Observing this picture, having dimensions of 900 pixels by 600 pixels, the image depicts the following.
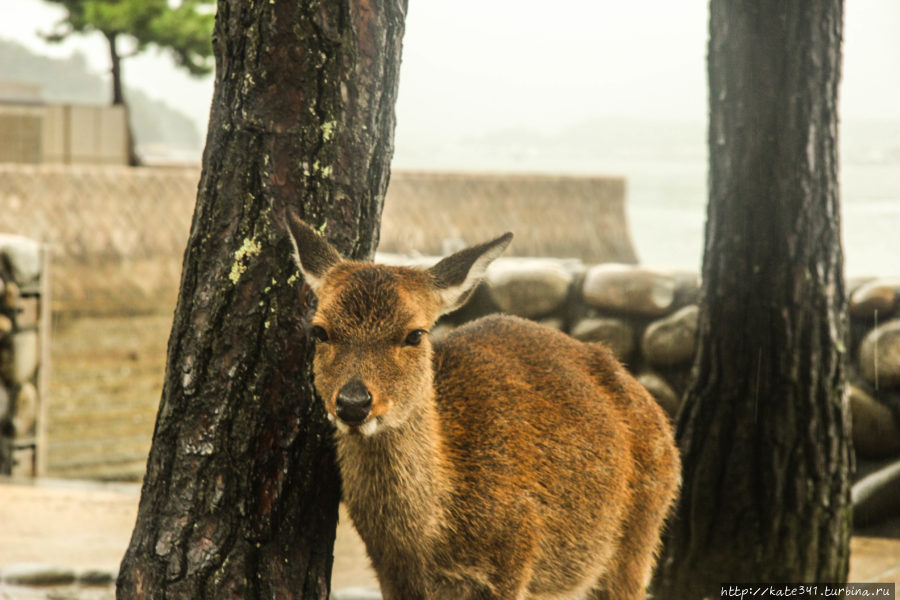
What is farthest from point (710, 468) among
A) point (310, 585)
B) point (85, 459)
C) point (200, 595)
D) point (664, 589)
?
point (85, 459)

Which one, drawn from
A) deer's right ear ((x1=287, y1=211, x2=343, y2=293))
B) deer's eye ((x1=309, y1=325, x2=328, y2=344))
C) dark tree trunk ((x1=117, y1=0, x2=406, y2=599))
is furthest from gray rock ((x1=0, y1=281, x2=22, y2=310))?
deer's eye ((x1=309, y1=325, x2=328, y2=344))

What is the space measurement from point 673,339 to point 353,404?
4087mm

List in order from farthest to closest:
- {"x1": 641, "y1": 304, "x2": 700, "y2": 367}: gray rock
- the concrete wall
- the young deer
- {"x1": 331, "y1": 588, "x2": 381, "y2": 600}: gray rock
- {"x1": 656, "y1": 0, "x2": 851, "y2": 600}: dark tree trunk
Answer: the concrete wall < {"x1": 641, "y1": 304, "x2": 700, "y2": 367}: gray rock < {"x1": 331, "y1": 588, "x2": 381, "y2": 600}: gray rock < {"x1": 656, "y1": 0, "x2": 851, "y2": 600}: dark tree trunk < the young deer

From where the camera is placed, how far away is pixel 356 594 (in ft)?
16.2

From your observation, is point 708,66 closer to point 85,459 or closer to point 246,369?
point 246,369

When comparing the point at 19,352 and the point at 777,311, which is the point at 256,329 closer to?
the point at 777,311

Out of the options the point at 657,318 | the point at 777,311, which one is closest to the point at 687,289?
the point at 657,318

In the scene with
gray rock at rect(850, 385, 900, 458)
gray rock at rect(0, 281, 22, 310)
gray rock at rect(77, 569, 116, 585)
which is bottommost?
gray rock at rect(77, 569, 116, 585)

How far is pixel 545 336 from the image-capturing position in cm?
387

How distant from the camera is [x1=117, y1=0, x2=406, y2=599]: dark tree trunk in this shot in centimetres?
328

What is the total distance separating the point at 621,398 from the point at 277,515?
137cm

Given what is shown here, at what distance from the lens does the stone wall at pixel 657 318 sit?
20.1ft

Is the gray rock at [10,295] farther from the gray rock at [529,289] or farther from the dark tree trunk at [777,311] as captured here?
the dark tree trunk at [777,311]

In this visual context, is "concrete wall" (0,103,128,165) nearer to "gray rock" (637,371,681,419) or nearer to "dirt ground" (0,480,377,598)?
"dirt ground" (0,480,377,598)
